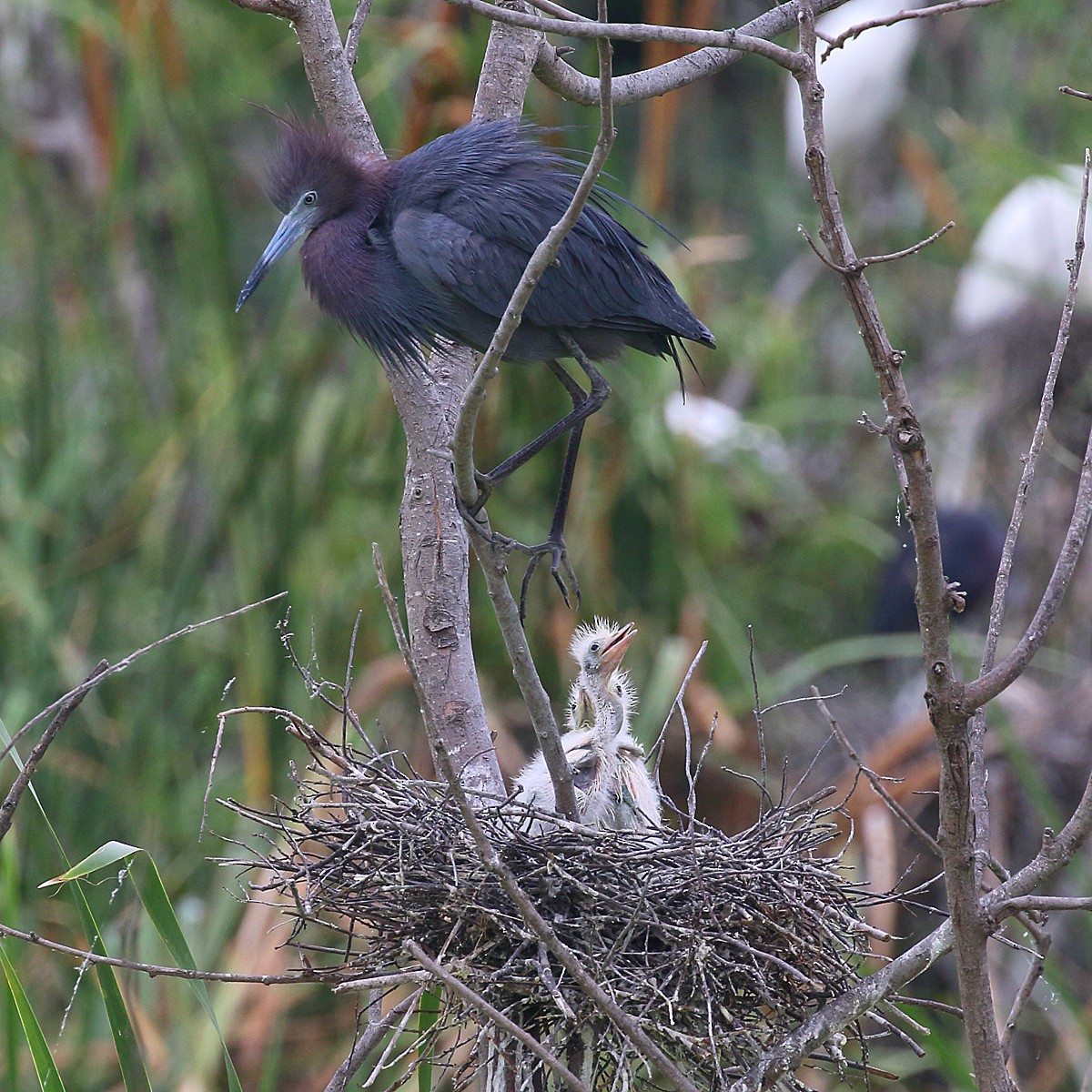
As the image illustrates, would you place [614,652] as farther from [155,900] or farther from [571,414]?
[155,900]

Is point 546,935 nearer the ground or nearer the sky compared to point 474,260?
nearer the ground

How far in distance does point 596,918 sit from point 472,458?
2.19 feet

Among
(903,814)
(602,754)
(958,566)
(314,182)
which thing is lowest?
(958,566)

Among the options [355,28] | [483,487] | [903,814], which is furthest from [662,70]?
[903,814]

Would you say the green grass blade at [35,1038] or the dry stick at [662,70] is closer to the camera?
the green grass blade at [35,1038]

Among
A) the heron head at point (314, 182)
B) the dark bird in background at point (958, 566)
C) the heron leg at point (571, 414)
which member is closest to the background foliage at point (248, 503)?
the dark bird in background at point (958, 566)

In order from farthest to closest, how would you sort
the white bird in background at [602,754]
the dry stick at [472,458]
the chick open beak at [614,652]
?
the chick open beak at [614,652], the white bird in background at [602,754], the dry stick at [472,458]

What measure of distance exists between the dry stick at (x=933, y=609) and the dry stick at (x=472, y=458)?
217mm

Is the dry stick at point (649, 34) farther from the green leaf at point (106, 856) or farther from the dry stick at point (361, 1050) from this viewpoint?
the dry stick at point (361, 1050)

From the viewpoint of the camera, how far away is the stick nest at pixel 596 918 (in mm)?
1867

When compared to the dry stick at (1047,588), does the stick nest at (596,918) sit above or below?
below

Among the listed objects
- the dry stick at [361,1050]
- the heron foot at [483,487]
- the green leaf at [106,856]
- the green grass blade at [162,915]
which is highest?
the heron foot at [483,487]

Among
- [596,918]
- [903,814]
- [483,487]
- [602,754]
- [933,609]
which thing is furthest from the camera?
[602,754]

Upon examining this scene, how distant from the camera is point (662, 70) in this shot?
237 centimetres
